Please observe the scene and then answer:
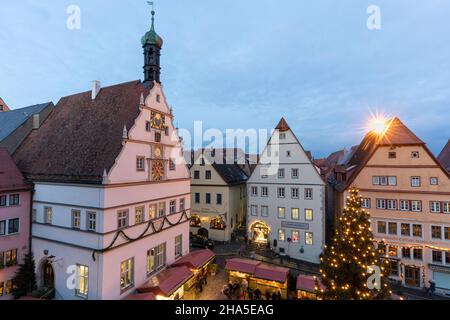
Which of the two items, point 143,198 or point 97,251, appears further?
point 143,198

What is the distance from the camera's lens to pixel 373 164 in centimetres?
2308

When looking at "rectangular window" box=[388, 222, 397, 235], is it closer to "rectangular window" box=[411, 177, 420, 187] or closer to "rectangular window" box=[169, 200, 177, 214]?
"rectangular window" box=[411, 177, 420, 187]

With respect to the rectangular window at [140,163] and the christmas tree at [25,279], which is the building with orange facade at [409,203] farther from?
the christmas tree at [25,279]

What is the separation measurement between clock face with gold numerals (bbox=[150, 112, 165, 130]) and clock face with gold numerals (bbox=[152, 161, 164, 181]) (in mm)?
2964

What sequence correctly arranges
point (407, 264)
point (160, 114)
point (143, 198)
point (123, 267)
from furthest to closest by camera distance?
1. point (407, 264)
2. point (160, 114)
3. point (143, 198)
4. point (123, 267)

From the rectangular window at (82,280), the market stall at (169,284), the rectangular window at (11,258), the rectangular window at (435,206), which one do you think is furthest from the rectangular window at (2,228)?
the rectangular window at (435,206)

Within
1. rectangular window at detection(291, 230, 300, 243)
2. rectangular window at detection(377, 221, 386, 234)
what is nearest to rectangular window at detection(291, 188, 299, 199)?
rectangular window at detection(291, 230, 300, 243)

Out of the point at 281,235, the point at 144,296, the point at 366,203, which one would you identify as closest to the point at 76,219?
the point at 144,296

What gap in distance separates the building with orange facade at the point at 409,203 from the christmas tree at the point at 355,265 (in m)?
10.8

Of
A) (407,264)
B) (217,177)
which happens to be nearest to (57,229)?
(217,177)

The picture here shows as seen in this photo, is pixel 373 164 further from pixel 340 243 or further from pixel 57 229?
pixel 57 229

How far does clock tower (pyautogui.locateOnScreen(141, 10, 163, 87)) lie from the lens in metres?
20.6
